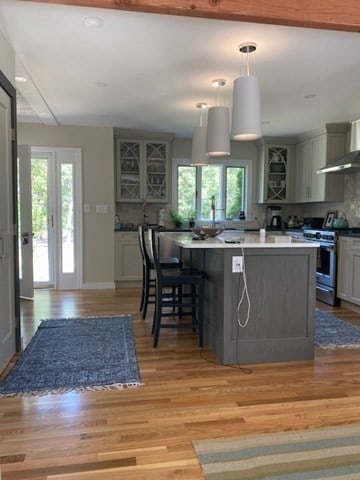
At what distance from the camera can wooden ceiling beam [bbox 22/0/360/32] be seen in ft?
6.90

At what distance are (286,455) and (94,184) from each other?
4.70 meters

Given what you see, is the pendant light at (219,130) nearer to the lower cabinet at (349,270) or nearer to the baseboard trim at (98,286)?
the lower cabinet at (349,270)

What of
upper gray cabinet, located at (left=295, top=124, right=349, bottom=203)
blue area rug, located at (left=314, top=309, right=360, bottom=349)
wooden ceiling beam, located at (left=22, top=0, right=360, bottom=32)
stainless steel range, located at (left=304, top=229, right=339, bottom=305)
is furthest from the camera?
upper gray cabinet, located at (left=295, top=124, right=349, bottom=203)

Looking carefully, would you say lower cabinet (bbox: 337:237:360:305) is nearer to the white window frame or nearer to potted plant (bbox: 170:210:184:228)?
the white window frame

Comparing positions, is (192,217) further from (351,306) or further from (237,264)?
(237,264)

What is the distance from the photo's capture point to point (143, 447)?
1.81 m

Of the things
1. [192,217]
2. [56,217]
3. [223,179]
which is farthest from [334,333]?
[56,217]

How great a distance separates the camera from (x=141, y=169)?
19.7ft

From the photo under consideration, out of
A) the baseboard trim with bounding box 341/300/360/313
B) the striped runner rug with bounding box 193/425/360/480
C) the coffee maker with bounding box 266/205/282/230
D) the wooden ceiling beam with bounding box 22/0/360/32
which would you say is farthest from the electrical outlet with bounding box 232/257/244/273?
the coffee maker with bounding box 266/205/282/230

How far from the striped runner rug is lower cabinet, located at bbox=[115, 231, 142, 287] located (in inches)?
163

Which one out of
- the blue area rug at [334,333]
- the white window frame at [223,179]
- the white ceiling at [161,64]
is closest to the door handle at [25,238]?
the white ceiling at [161,64]

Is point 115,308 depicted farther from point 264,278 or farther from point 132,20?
point 132,20

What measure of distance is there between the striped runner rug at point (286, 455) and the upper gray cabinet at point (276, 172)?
4.85 meters

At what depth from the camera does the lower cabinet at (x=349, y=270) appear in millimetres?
4316
